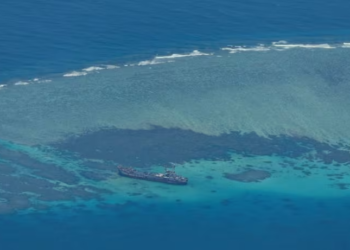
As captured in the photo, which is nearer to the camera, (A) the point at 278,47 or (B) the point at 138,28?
(A) the point at 278,47

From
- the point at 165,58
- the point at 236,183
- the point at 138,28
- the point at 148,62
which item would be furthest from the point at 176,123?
the point at 138,28

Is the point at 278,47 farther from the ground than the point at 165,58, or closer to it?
farther from the ground

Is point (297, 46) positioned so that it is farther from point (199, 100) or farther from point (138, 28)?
point (199, 100)

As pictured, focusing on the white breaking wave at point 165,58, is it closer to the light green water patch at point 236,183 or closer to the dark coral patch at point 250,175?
the light green water patch at point 236,183

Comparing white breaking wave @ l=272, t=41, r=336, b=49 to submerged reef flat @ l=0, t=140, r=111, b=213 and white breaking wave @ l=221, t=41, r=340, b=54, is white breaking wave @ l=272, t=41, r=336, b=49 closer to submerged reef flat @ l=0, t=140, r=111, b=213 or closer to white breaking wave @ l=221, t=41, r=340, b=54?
white breaking wave @ l=221, t=41, r=340, b=54

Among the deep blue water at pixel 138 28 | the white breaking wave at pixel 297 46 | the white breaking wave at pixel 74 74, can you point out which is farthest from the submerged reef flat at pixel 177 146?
the white breaking wave at pixel 297 46

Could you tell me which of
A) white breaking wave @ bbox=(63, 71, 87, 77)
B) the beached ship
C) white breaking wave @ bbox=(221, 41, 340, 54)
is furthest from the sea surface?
the beached ship
